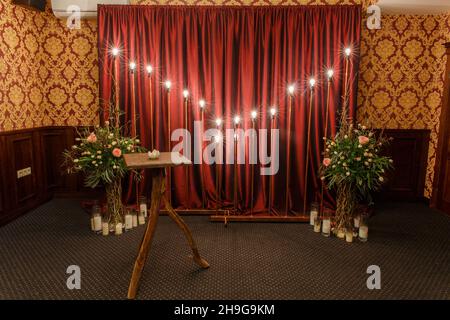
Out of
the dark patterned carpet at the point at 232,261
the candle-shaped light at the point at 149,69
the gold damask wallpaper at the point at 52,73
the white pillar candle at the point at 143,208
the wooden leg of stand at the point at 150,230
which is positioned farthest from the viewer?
the gold damask wallpaper at the point at 52,73

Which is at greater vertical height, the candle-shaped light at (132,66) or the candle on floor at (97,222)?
the candle-shaped light at (132,66)

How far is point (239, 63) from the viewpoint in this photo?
161 inches

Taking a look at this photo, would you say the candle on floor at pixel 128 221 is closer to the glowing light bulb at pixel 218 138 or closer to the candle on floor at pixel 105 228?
the candle on floor at pixel 105 228

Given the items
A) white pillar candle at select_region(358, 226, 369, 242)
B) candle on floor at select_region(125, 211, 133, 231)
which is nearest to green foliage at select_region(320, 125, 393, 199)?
white pillar candle at select_region(358, 226, 369, 242)

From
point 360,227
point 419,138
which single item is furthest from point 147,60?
point 419,138

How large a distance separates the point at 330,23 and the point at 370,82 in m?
0.99

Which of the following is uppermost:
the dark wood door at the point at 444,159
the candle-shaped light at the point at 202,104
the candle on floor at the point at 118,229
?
the candle-shaped light at the point at 202,104

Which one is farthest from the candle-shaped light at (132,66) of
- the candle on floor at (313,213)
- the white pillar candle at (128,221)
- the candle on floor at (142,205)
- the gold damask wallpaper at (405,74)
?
the gold damask wallpaper at (405,74)

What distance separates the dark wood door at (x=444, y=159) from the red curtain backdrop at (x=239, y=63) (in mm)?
1166

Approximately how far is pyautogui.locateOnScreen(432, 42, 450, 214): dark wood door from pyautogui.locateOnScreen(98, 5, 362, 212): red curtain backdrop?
1.17 meters

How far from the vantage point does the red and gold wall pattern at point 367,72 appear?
172 inches

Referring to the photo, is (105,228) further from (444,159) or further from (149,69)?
(444,159)

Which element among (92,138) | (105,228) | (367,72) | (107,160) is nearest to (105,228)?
(105,228)
